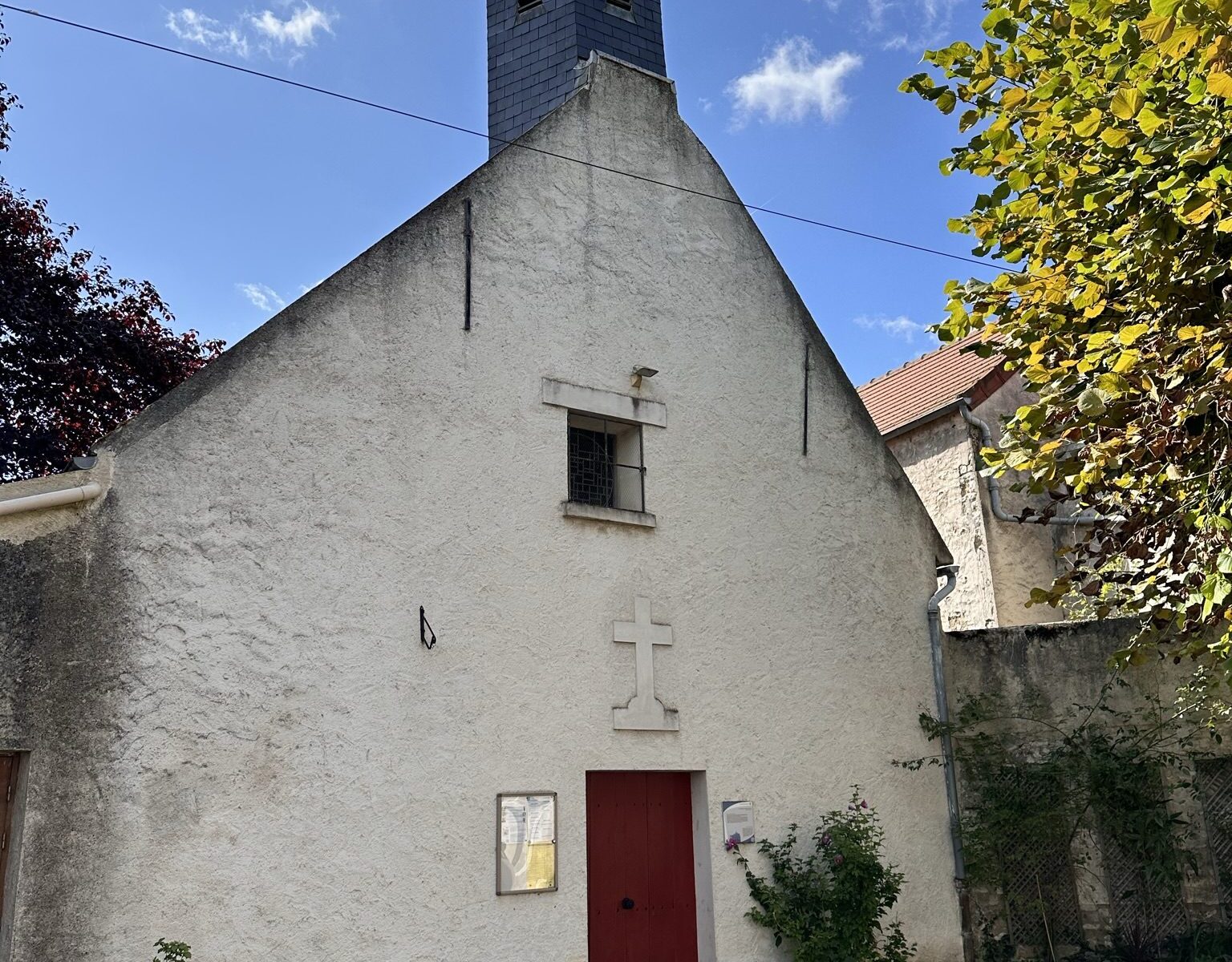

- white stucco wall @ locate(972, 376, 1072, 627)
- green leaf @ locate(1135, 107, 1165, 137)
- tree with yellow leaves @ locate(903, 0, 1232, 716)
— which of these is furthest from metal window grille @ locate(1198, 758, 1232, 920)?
green leaf @ locate(1135, 107, 1165, 137)

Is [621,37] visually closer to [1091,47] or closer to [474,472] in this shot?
[474,472]

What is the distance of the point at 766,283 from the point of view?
994 centimetres

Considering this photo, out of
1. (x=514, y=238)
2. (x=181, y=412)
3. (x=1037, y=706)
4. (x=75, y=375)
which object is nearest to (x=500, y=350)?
(x=514, y=238)

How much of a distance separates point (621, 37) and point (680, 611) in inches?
218

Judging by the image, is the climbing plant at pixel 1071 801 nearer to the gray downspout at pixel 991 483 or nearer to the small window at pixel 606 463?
the small window at pixel 606 463

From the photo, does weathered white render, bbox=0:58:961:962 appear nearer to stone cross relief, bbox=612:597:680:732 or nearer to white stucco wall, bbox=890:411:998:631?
stone cross relief, bbox=612:597:680:732

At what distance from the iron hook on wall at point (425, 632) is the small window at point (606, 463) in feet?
5.45

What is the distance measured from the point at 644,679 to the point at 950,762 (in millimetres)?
3086

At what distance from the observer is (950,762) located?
9.53 metres

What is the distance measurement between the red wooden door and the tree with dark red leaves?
759cm

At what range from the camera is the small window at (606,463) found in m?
8.62

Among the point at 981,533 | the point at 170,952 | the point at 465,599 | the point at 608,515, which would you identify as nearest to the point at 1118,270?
the point at 608,515

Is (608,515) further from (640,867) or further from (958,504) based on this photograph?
(958,504)

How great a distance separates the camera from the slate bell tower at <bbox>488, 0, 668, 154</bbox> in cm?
1035
